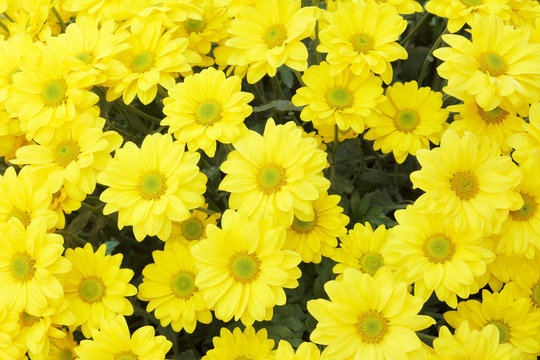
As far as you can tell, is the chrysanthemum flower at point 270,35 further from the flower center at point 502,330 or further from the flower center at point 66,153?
the flower center at point 502,330

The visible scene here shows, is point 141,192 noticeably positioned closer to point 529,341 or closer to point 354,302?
point 354,302

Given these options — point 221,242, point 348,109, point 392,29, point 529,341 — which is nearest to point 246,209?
point 221,242

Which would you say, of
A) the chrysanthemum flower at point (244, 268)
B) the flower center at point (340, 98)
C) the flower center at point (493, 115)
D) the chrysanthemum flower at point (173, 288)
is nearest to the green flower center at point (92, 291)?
the chrysanthemum flower at point (173, 288)

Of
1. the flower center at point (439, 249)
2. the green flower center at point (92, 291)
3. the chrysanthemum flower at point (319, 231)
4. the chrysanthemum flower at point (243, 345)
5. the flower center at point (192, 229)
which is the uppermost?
the flower center at point (439, 249)

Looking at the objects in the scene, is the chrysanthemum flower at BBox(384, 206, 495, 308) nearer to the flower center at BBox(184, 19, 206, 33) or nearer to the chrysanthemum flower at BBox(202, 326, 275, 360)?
the chrysanthemum flower at BBox(202, 326, 275, 360)

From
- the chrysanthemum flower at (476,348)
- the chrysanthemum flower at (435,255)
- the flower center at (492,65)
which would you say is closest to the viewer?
the chrysanthemum flower at (476,348)

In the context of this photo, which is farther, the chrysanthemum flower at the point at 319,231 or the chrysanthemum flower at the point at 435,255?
the chrysanthemum flower at the point at 319,231

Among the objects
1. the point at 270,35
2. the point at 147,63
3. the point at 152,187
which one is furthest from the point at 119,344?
the point at 270,35
